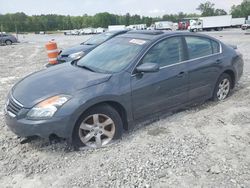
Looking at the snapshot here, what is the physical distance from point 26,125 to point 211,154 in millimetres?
2481

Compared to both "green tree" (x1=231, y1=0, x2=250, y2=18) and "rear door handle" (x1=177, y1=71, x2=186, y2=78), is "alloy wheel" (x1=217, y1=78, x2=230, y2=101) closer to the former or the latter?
"rear door handle" (x1=177, y1=71, x2=186, y2=78)

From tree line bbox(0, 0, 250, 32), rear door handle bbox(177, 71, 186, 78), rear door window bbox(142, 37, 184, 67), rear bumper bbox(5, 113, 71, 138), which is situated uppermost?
tree line bbox(0, 0, 250, 32)

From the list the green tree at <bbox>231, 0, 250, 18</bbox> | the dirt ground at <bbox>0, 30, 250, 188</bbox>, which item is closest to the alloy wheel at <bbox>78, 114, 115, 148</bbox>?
the dirt ground at <bbox>0, 30, 250, 188</bbox>

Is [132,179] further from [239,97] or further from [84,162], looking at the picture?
[239,97]

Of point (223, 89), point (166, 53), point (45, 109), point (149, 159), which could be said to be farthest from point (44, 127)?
point (223, 89)

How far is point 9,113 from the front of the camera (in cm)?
368

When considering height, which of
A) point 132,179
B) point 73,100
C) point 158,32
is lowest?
point 132,179

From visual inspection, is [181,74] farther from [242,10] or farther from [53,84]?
[242,10]

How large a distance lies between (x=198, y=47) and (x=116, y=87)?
210 centimetres

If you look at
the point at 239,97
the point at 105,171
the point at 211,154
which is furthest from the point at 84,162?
the point at 239,97

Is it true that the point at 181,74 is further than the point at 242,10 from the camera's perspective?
No

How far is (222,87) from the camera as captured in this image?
5.67 meters

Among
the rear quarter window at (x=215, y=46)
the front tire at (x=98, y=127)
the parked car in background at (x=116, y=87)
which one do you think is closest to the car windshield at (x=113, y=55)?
the parked car in background at (x=116, y=87)

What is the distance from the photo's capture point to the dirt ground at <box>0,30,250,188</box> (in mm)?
3150
